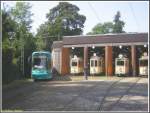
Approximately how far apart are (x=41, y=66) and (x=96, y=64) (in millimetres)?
9620

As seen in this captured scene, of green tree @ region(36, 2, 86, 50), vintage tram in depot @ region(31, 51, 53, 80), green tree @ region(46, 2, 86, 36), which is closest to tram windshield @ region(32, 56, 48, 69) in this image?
vintage tram in depot @ region(31, 51, 53, 80)

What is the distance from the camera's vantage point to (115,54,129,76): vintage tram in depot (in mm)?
32188

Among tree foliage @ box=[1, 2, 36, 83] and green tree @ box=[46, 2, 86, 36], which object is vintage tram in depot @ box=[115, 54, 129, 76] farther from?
green tree @ box=[46, 2, 86, 36]

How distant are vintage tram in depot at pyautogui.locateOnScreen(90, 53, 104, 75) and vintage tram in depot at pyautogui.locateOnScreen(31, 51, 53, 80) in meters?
8.87

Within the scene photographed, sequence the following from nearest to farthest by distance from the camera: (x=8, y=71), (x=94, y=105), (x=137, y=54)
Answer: (x=94, y=105)
(x=8, y=71)
(x=137, y=54)

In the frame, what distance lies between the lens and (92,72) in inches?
1289

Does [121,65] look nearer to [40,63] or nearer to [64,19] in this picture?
[40,63]

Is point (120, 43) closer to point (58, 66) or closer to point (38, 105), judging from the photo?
point (58, 66)

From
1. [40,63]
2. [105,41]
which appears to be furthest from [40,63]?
[105,41]

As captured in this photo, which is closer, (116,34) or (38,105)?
(38,105)

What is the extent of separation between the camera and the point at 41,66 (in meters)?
23.8

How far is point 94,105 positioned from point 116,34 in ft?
43.2

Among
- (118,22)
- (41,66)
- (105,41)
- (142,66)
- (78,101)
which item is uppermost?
(118,22)

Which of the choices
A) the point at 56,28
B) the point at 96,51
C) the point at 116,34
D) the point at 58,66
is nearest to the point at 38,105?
the point at 56,28
